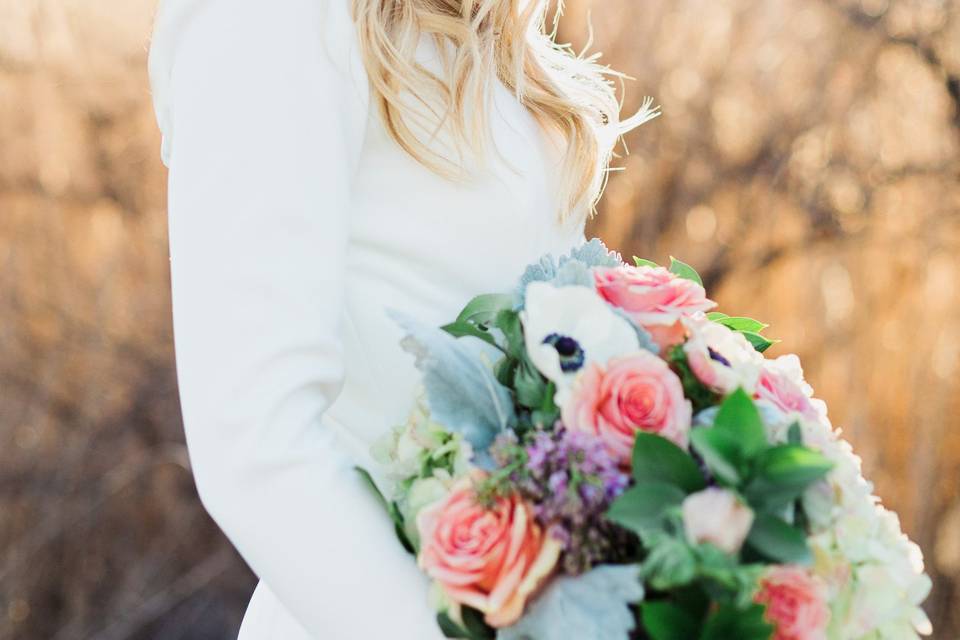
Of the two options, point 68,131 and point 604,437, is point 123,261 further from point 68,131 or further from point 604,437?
point 604,437

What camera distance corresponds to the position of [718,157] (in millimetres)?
5691

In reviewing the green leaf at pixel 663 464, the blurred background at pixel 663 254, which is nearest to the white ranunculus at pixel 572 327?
the green leaf at pixel 663 464

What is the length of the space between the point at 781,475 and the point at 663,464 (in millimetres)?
98

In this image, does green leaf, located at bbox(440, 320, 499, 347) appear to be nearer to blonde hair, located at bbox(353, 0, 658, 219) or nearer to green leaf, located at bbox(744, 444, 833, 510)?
blonde hair, located at bbox(353, 0, 658, 219)

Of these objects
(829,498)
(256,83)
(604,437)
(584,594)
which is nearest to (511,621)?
(584,594)

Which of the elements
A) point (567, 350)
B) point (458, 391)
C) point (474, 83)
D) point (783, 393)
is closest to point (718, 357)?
point (783, 393)

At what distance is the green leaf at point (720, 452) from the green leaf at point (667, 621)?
0.11m

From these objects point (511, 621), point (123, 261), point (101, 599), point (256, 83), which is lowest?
point (101, 599)

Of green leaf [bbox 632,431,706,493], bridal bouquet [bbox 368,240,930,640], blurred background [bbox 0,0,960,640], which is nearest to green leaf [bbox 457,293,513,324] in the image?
bridal bouquet [bbox 368,240,930,640]

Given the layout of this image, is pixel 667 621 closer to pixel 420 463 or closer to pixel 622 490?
pixel 622 490

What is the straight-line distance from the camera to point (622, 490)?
36.2 inches

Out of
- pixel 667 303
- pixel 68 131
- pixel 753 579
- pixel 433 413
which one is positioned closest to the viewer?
pixel 753 579

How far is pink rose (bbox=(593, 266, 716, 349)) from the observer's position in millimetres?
1090

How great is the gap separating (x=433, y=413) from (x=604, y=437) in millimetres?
157
